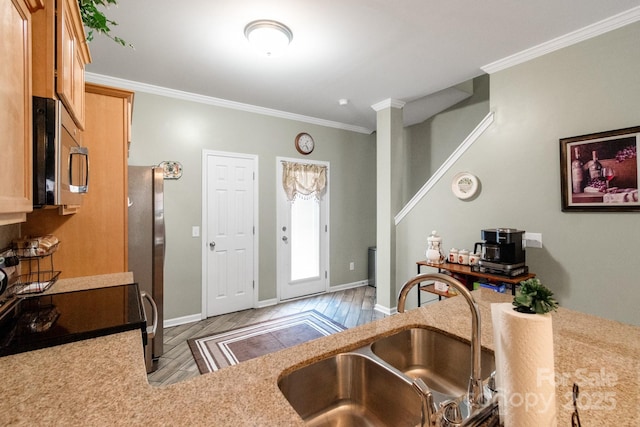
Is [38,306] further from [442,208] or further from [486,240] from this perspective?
[442,208]

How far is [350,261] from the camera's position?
4.88 meters

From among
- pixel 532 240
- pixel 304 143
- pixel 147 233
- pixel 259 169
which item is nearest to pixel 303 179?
pixel 304 143

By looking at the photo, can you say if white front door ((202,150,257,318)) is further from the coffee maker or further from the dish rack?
the coffee maker

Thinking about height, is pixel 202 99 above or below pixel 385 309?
above

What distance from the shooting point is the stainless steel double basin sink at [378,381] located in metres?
0.90

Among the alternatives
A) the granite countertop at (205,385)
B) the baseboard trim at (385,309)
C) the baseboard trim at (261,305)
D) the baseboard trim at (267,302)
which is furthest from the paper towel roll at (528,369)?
the baseboard trim at (267,302)

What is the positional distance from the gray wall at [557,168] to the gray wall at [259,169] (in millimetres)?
1979

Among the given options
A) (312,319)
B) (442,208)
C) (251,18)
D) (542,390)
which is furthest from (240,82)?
(542,390)

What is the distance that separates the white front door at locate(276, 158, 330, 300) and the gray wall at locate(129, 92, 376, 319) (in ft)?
0.39

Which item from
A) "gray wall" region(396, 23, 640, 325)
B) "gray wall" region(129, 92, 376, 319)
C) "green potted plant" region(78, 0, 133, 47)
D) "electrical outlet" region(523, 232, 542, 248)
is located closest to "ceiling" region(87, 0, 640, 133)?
"gray wall" region(396, 23, 640, 325)

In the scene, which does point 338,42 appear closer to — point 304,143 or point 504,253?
point 304,143

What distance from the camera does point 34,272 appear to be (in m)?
1.68

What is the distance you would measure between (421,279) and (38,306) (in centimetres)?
165

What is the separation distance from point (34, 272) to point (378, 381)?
1970 millimetres
